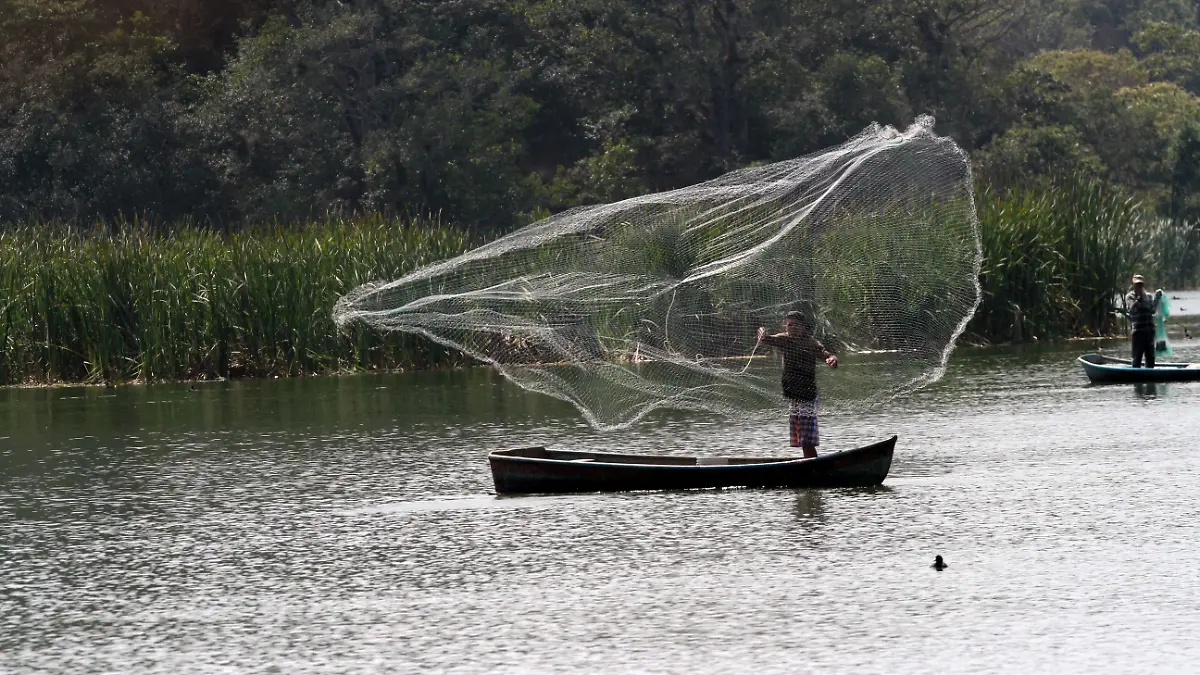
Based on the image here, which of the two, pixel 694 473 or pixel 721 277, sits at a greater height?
pixel 721 277

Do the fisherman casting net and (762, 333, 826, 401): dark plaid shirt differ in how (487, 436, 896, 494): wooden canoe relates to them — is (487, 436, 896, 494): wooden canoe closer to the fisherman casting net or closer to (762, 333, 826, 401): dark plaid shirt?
(762, 333, 826, 401): dark plaid shirt

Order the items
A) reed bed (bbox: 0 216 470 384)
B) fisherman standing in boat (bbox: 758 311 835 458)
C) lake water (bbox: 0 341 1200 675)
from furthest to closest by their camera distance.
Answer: reed bed (bbox: 0 216 470 384)
fisherman standing in boat (bbox: 758 311 835 458)
lake water (bbox: 0 341 1200 675)

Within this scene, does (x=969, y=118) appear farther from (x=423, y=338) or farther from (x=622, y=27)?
(x=423, y=338)

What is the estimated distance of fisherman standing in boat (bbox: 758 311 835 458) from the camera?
1536 centimetres

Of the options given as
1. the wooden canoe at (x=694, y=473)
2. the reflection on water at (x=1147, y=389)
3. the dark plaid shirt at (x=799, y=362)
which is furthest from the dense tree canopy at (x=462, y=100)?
the dark plaid shirt at (x=799, y=362)

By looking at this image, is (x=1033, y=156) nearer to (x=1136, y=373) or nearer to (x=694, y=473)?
(x=1136, y=373)

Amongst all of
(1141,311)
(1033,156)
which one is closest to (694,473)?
(1141,311)

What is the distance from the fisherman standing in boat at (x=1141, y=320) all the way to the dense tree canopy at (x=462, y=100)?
92.7ft

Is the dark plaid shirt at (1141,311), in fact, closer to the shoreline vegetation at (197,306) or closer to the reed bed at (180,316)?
the shoreline vegetation at (197,306)

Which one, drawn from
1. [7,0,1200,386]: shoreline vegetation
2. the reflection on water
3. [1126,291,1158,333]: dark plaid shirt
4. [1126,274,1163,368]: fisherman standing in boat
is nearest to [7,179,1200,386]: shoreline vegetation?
the reflection on water

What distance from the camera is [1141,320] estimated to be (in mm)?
24953

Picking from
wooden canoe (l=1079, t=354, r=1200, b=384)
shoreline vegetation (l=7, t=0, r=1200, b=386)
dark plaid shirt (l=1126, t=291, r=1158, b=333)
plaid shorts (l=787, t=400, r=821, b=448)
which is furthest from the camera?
shoreline vegetation (l=7, t=0, r=1200, b=386)

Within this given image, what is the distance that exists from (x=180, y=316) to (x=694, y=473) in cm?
1837

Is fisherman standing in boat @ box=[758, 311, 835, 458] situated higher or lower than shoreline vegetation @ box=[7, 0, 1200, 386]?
lower
